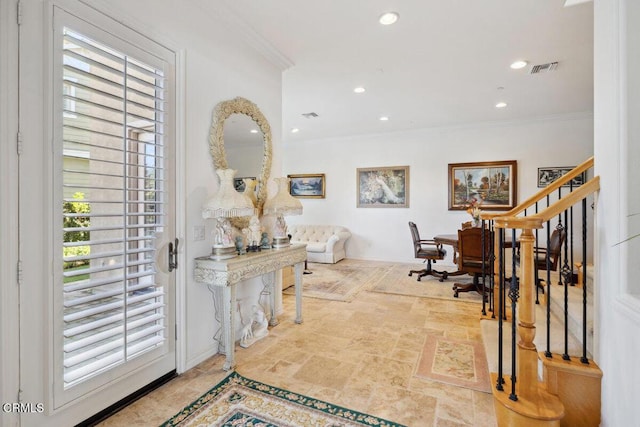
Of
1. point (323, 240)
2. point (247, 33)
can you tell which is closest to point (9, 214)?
point (247, 33)

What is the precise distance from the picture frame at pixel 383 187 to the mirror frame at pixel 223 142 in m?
4.24

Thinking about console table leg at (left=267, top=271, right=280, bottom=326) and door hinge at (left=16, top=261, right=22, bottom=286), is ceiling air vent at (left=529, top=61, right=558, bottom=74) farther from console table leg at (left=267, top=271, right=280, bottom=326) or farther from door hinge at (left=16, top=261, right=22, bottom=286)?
door hinge at (left=16, top=261, right=22, bottom=286)

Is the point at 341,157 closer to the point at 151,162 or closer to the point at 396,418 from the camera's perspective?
the point at 151,162

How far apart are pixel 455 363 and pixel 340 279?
9.88 feet

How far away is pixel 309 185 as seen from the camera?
799cm

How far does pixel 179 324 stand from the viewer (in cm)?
241

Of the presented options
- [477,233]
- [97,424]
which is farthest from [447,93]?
[97,424]

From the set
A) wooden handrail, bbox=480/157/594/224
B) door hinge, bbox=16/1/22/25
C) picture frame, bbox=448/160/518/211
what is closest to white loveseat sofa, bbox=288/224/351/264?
picture frame, bbox=448/160/518/211

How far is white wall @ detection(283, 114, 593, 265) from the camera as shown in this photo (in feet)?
19.4

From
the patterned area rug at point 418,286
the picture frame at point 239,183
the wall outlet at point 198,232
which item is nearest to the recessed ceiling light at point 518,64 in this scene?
the patterned area rug at point 418,286

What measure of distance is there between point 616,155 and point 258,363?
2.85 meters

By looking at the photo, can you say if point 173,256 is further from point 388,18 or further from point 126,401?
point 388,18

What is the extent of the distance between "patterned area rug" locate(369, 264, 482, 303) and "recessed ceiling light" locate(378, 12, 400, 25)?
3545 millimetres

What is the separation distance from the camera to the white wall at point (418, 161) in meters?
5.93
